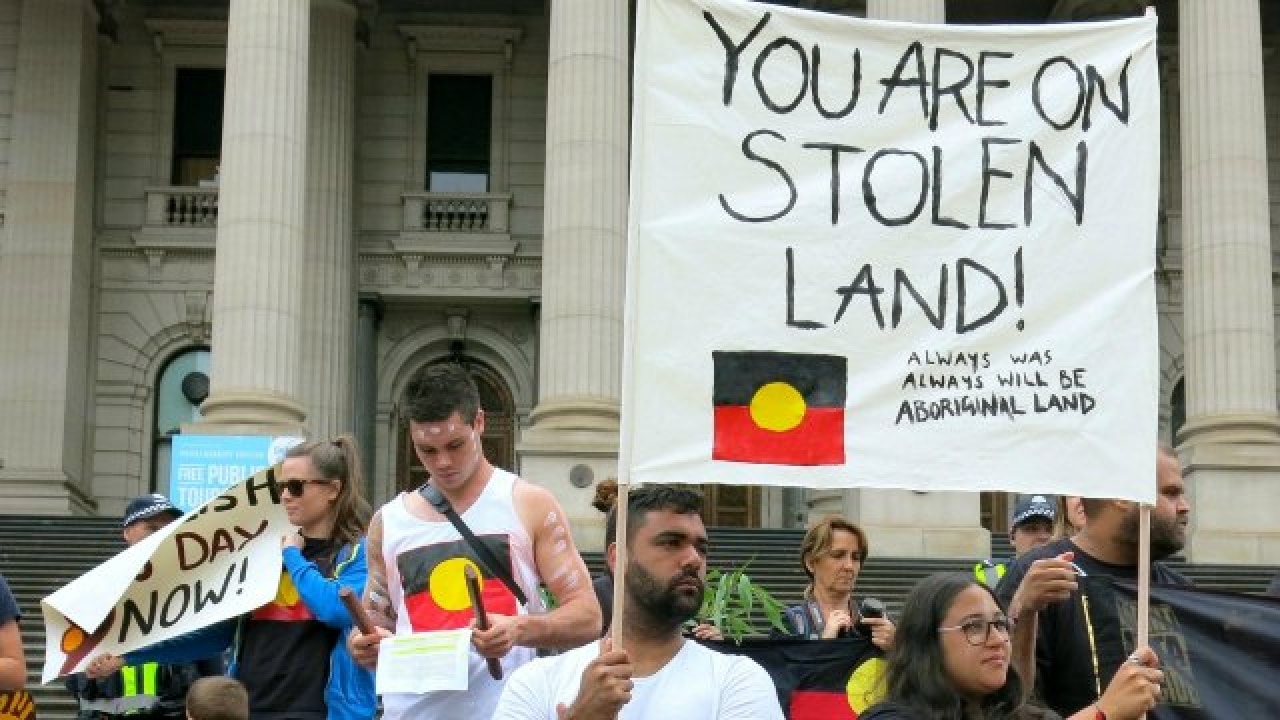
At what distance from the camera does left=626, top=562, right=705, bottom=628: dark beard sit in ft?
20.0

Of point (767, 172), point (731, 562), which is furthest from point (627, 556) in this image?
point (731, 562)

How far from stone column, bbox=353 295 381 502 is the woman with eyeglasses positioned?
2882 centimetres

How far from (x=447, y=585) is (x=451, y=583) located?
0.05ft

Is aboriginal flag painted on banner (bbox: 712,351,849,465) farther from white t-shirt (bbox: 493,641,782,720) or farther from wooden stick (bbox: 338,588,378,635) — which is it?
wooden stick (bbox: 338,588,378,635)

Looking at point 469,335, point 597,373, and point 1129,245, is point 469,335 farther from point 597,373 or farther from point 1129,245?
point 1129,245

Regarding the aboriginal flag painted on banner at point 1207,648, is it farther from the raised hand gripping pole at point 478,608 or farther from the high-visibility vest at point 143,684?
the high-visibility vest at point 143,684

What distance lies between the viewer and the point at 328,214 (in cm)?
3359

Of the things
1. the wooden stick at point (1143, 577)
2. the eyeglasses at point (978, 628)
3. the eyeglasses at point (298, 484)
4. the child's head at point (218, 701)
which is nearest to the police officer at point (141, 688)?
the eyeglasses at point (298, 484)

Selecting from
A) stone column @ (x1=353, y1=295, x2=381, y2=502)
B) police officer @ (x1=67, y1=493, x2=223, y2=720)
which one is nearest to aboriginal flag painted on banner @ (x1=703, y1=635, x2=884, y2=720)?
police officer @ (x1=67, y1=493, x2=223, y2=720)

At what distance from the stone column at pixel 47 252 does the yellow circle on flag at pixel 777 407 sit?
27830 millimetres

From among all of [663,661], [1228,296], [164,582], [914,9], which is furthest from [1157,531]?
[914,9]

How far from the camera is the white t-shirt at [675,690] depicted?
6055 mm

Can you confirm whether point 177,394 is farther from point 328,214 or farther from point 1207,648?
point 1207,648

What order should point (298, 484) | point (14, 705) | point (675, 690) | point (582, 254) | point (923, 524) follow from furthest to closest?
point (582, 254)
point (923, 524)
point (14, 705)
point (298, 484)
point (675, 690)
